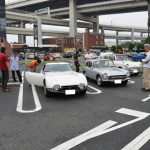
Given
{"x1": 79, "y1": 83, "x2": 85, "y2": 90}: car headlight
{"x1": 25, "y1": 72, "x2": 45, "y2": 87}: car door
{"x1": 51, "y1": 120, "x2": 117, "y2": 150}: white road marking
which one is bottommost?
{"x1": 51, "y1": 120, "x2": 117, "y2": 150}: white road marking

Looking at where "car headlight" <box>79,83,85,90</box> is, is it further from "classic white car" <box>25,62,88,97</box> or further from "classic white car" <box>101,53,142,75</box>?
"classic white car" <box>101,53,142,75</box>

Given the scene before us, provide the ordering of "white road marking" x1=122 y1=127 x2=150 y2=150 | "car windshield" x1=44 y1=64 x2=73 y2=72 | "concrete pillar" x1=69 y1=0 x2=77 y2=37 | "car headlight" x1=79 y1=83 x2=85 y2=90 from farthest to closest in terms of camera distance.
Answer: "concrete pillar" x1=69 y1=0 x2=77 y2=37 < "car windshield" x1=44 y1=64 x2=73 y2=72 < "car headlight" x1=79 y1=83 x2=85 y2=90 < "white road marking" x1=122 y1=127 x2=150 y2=150

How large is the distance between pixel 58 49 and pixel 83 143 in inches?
3015

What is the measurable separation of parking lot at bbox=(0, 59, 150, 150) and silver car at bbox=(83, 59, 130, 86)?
1.60m

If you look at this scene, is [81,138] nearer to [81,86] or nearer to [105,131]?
[105,131]

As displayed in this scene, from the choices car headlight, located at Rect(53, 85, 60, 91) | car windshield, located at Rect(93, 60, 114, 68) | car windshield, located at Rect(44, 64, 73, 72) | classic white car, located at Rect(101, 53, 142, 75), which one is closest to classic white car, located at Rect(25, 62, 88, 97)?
car headlight, located at Rect(53, 85, 60, 91)

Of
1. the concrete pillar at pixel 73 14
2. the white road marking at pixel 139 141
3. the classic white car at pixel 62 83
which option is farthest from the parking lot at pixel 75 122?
the concrete pillar at pixel 73 14

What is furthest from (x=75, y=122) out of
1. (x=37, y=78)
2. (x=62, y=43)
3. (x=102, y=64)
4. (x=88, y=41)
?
(x=62, y=43)

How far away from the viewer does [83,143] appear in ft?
10.8

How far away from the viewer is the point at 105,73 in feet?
27.9

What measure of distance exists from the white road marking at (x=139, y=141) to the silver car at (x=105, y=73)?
15.7 ft

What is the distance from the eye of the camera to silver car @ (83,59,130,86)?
27.7 ft

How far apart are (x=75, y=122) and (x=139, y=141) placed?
1.55 metres

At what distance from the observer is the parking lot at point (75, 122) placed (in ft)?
10.8
